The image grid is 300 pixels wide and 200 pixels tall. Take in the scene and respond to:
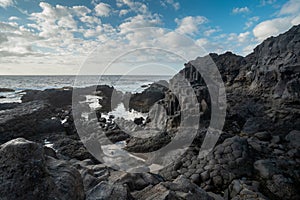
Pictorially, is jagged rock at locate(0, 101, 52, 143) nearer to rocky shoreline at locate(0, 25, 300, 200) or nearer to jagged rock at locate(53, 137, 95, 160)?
rocky shoreline at locate(0, 25, 300, 200)

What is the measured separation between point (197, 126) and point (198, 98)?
9.58 ft

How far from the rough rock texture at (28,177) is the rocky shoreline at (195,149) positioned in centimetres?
1

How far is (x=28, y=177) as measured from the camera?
2.79m

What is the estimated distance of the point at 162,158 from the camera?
9562 millimetres

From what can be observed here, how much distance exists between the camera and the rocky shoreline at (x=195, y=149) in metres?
3.00

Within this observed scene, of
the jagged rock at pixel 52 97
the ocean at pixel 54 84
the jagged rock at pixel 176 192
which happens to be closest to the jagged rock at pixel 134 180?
the jagged rock at pixel 176 192

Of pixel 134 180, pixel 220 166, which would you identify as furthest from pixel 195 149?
pixel 134 180

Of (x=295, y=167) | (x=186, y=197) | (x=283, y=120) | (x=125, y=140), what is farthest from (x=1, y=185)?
(x=283, y=120)

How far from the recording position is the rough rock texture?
2719 mm

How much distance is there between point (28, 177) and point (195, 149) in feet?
25.9

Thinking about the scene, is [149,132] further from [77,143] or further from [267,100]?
[267,100]

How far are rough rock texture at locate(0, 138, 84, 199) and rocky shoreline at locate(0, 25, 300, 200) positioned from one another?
0.01 m

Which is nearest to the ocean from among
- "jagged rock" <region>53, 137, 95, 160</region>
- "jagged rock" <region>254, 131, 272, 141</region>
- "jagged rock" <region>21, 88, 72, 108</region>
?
"jagged rock" <region>21, 88, 72, 108</region>

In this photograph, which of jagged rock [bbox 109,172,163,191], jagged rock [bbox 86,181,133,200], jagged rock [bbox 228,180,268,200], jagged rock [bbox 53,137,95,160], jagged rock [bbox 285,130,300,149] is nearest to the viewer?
jagged rock [bbox 86,181,133,200]
